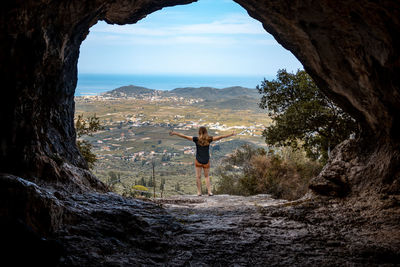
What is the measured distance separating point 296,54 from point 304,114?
6371 mm

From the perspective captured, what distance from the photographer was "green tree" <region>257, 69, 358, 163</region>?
53.3ft

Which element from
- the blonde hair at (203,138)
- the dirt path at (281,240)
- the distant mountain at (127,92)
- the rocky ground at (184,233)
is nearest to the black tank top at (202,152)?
the blonde hair at (203,138)

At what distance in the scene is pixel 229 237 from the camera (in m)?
6.45

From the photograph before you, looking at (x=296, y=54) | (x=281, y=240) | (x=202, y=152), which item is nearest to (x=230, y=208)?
(x=202, y=152)

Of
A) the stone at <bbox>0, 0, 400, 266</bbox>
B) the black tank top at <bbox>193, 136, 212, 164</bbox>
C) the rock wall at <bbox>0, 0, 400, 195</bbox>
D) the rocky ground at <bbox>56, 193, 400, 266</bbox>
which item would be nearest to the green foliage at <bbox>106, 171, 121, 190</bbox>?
the black tank top at <bbox>193, 136, 212, 164</bbox>

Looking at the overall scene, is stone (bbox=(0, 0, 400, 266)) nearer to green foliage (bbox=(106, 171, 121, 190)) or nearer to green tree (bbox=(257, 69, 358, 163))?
green foliage (bbox=(106, 171, 121, 190))

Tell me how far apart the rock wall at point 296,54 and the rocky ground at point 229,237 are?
1400 millimetres

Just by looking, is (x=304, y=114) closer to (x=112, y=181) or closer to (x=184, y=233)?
(x=184, y=233)

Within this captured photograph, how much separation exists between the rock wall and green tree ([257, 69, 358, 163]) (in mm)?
6339

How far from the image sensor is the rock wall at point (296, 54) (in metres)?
5.82

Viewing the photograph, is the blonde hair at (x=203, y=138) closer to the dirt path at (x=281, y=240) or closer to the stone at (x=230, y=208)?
the stone at (x=230, y=208)

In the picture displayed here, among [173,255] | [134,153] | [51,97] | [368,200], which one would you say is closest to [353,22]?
[368,200]

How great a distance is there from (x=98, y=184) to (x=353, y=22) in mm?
8780

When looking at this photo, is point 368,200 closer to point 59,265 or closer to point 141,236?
point 141,236
